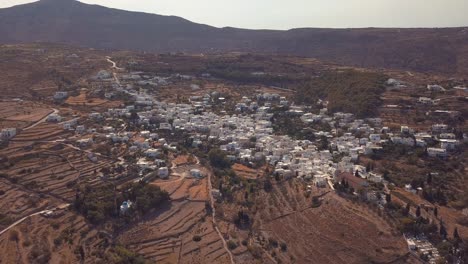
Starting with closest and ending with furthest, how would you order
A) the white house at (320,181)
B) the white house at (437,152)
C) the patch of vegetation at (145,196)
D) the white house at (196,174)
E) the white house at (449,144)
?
the patch of vegetation at (145,196)
the white house at (320,181)
the white house at (196,174)
the white house at (437,152)
the white house at (449,144)

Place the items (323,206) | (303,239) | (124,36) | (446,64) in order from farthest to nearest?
1. (124,36)
2. (446,64)
3. (323,206)
4. (303,239)

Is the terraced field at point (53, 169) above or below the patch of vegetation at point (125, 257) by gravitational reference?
above

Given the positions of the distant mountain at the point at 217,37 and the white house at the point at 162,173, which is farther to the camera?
the distant mountain at the point at 217,37

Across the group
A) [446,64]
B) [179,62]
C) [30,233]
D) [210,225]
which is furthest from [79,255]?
[446,64]

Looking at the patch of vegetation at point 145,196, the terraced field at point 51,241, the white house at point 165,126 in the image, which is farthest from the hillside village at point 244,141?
→ the terraced field at point 51,241

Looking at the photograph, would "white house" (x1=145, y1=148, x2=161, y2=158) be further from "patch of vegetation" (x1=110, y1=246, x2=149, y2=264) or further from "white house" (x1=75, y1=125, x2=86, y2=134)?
"patch of vegetation" (x1=110, y1=246, x2=149, y2=264)

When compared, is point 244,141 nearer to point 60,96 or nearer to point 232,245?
point 232,245

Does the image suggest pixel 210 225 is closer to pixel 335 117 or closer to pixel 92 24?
pixel 335 117

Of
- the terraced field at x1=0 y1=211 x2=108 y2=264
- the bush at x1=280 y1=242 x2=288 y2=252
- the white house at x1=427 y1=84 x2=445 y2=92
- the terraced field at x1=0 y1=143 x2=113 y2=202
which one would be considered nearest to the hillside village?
the white house at x1=427 y1=84 x2=445 y2=92

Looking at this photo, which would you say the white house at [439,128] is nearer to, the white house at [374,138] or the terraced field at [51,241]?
the white house at [374,138]
